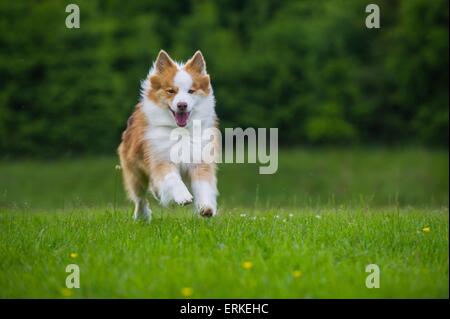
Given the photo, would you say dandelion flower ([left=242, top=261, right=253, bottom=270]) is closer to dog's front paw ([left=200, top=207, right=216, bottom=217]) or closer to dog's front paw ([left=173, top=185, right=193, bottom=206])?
dog's front paw ([left=200, top=207, right=216, bottom=217])

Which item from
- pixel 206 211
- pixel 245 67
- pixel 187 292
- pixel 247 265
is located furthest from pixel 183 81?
pixel 245 67

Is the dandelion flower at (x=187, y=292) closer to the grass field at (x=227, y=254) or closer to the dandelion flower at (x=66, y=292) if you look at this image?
the grass field at (x=227, y=254)

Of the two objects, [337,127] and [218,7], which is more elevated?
[218,7]

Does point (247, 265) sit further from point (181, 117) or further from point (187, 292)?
point (181, 117)

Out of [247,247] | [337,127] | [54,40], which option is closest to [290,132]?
[337,127]

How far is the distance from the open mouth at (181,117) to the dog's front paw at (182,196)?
37.1 inches

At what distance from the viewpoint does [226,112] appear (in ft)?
132

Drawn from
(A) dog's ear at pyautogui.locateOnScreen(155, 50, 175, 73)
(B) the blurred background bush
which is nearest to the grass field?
(A) dog's ear at pyautogui.locateOnScreen(155, 50, 175, 73)

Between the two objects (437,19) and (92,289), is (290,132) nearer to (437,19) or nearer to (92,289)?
(437,19)

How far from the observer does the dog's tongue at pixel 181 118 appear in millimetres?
8375

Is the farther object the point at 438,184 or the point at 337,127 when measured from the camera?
the point at 337,127

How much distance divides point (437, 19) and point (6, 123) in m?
20.9

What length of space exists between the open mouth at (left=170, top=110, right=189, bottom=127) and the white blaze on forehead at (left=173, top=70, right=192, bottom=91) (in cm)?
29
